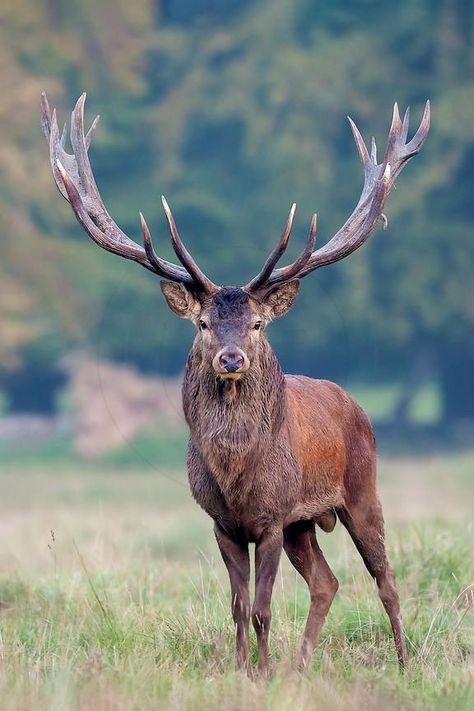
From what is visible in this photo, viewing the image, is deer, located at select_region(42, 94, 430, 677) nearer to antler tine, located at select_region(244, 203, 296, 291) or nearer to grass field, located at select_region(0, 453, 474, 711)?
antler tine, located at select_region(244, 203, 296, 291)

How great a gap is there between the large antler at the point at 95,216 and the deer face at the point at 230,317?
0.28 feet

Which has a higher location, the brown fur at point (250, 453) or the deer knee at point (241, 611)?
→ the brown fur at point (250, 453)

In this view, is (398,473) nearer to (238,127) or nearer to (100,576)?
(238,127)

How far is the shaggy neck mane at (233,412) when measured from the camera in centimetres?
653

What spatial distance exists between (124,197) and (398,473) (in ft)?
22.4

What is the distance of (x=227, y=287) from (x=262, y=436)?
26.3 inches

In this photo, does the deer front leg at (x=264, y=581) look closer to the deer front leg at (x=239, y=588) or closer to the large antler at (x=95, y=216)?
the deer front leg at (x=239, y=588)

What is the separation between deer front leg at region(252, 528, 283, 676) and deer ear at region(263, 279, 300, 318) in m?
0.98

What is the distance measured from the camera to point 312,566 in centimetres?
735

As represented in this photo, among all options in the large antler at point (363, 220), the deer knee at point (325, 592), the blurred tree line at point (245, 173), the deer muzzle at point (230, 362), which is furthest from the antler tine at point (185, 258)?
the blurred tree line at point (245, 173)

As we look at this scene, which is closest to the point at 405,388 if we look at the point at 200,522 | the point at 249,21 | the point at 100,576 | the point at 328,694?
the point at 249,21

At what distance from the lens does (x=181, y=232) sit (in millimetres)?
24797

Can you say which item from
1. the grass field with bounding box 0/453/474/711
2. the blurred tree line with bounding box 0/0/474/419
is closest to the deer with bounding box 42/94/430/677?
the grass field with bounding box 0/453/474/711

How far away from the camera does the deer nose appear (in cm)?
628
